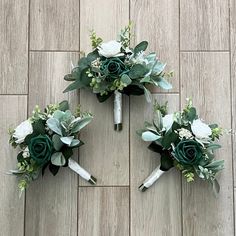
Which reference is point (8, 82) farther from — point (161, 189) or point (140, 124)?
point (161, 189)

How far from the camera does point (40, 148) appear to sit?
1.29 metres

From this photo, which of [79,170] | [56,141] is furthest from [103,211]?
[56,141]

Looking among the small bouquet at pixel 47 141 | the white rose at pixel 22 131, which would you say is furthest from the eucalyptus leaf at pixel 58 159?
the white rose at pixel 22 131

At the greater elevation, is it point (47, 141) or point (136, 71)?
point (136, 71)

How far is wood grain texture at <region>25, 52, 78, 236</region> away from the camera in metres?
1.38

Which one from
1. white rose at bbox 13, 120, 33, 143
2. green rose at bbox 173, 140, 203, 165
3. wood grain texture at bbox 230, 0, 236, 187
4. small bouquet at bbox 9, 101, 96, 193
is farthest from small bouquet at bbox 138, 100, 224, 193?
white rose at bbox 13, 120, 33, 143

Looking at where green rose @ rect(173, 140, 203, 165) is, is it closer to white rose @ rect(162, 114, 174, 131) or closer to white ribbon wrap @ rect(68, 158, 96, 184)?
white rose @ rect(162, 114, 174, 131)

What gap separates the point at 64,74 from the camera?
1433mm

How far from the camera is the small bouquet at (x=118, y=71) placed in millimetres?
1310

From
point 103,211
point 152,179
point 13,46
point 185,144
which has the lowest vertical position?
point 103,211

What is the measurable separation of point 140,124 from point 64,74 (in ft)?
A: 0.99

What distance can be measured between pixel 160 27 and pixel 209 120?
351mm

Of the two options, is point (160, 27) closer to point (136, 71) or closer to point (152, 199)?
point (136, 71)

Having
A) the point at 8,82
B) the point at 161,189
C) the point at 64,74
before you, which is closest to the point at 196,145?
the point at 161,189
